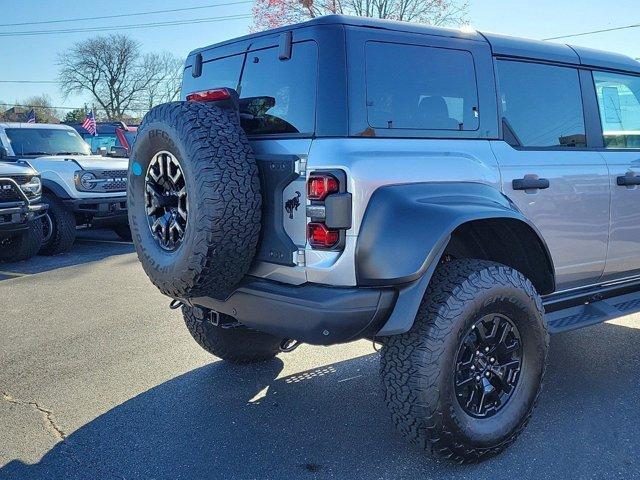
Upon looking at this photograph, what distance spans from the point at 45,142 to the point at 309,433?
8.26 meters

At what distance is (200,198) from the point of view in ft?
8.63

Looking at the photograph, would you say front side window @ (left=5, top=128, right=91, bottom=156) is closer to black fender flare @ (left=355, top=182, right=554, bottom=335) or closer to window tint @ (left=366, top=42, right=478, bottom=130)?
window tint @ (left=366, top=42, right=478, bottom=130)

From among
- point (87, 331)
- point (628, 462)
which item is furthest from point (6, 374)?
point (628, 462)

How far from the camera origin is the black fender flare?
8.52ft

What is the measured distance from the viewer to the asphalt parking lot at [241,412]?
113 inches

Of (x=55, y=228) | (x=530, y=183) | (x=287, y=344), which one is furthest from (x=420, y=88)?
(x=55, y=228)

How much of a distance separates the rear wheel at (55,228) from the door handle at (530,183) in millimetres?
7318

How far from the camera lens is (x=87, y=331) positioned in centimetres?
499

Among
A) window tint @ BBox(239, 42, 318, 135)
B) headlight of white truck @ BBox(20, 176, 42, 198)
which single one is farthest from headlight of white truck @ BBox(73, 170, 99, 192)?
window tint @ BBox(239, 42, 318, 135)

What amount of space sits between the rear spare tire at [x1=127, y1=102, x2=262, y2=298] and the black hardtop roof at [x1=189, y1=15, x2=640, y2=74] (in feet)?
2.12

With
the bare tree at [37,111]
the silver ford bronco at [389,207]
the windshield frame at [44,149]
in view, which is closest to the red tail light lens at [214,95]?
the silver ford bronco at [389,207]

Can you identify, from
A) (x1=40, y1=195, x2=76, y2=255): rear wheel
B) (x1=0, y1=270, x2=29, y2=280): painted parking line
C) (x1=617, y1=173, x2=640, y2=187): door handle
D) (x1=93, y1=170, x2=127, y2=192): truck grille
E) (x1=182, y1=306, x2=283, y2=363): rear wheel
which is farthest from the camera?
(x1=93, y1=170, x2=127, y2=192): truck grille

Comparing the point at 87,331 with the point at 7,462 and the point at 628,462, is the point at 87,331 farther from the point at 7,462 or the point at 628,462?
the point at 628,462

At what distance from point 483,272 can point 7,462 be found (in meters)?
2.44
